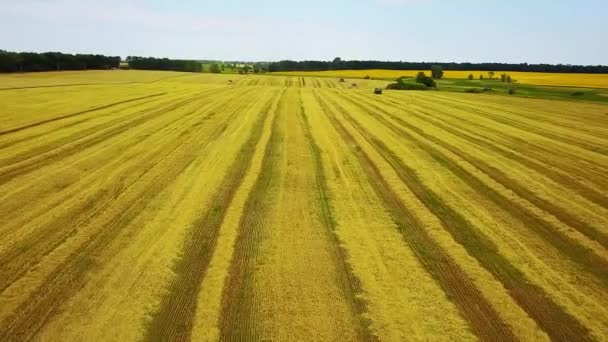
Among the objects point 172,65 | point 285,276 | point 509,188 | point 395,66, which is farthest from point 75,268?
point 395,66

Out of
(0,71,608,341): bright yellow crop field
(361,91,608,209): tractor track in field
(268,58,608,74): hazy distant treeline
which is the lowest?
(268,58,608,74): hazy distant treeline

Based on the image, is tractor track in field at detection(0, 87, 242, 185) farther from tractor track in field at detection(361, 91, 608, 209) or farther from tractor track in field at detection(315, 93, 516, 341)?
tractor track in field at detection(361, 91, 608, 209)

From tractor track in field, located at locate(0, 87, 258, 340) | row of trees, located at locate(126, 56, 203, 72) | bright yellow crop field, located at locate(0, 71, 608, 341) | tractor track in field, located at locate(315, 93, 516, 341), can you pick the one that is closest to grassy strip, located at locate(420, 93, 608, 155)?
bright yellow crop field, located at locate(0, 71, 608, 341)

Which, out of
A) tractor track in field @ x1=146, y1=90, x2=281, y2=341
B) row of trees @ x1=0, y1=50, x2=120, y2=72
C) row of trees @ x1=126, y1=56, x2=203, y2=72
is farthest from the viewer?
row of trees @ x1=126, y1=56, x2=203, y2=72

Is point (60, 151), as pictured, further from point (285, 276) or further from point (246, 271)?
point (285, 276)

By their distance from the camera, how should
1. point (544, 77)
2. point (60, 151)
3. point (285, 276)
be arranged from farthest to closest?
point (544, 77)
point (60, 151)
point (285, 276)

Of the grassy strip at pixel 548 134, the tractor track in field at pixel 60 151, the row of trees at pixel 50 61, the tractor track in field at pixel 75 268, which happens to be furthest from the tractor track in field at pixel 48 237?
the row of trees at pixel 50 61

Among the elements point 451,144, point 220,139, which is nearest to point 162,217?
point 220,139

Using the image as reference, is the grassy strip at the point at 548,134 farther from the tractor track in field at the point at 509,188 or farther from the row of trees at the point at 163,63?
the row of trees at the point at 163,63
